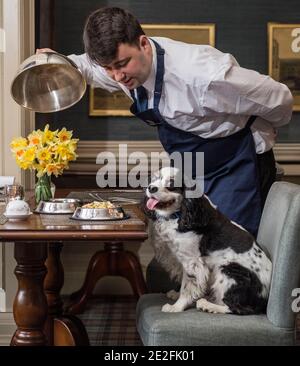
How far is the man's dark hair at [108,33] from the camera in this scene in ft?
8.10

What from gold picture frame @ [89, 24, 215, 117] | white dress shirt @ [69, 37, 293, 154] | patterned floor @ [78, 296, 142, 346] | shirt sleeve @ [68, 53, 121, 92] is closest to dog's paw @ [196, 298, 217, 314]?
white dress shirt @ [69, 37, 293, 154]

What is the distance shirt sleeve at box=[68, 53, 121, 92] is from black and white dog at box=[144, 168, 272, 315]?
87 centimetres

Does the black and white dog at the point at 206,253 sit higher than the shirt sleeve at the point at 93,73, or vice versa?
the shirt sleeve at the point at 93,73

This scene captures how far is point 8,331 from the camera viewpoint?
3.69 meters

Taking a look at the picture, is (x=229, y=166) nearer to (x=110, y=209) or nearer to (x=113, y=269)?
(x=110, y=209)

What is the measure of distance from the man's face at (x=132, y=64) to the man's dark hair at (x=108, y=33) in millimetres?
26

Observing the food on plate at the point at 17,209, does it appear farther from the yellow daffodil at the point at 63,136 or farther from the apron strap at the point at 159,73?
the apron strap at the point at 159,73

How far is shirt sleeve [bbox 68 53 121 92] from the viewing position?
3.17 m

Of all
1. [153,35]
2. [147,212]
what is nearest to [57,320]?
[147,212]

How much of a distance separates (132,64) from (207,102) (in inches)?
13.3

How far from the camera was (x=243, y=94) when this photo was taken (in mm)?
2668

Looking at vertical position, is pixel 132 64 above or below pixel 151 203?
above

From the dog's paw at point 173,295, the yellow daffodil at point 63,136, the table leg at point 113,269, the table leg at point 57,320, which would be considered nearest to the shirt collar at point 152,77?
the yellow daffodil at point 63,136

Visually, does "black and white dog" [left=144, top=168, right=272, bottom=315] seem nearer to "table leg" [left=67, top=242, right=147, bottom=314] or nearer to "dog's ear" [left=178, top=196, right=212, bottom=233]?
"dog's ear" [left=178, top=196, right=212, bottom=233]
